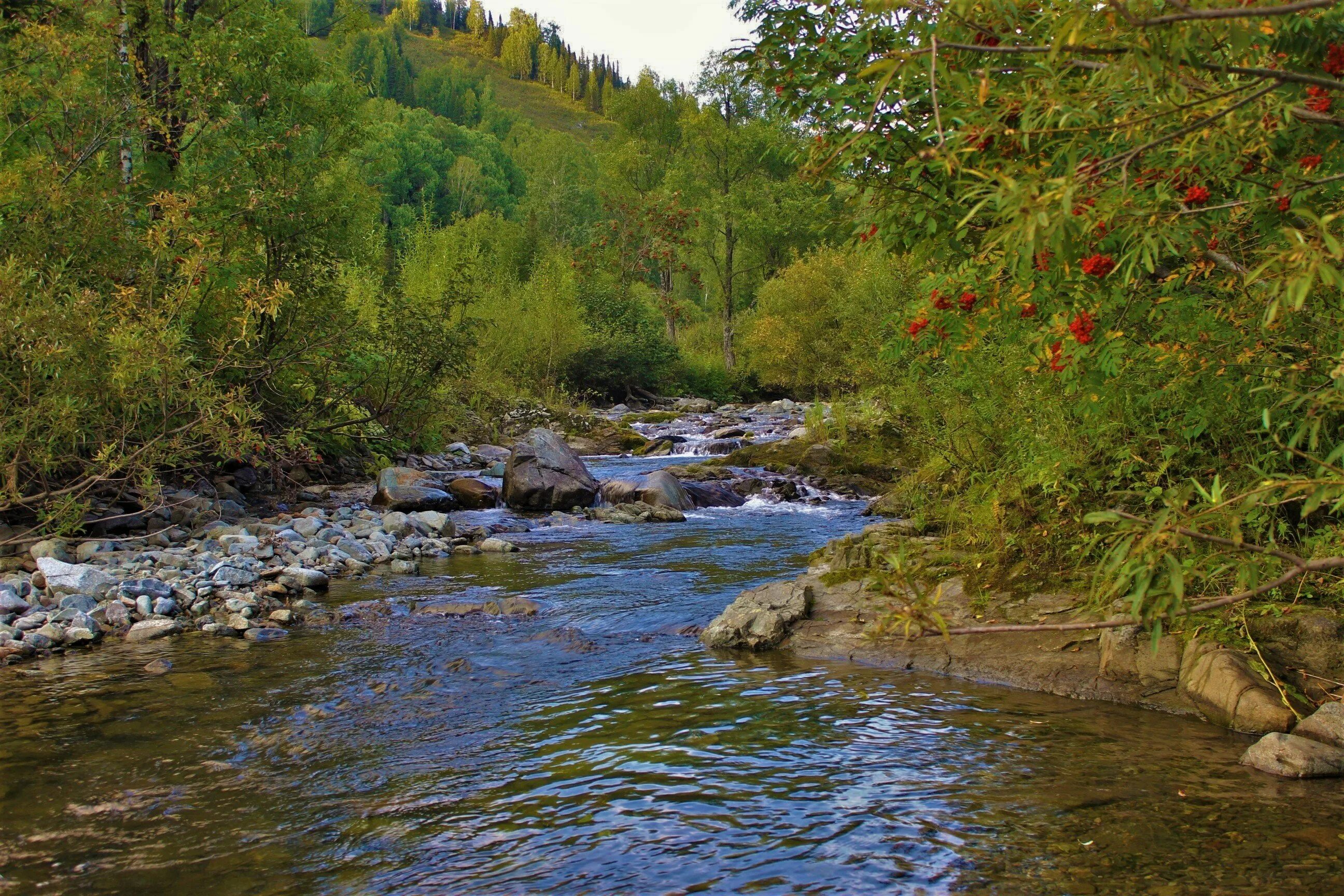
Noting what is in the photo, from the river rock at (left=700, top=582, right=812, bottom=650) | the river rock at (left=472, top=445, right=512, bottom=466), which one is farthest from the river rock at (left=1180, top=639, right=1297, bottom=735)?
the river rock at (left=472, top=445, right=512, bottom=466)

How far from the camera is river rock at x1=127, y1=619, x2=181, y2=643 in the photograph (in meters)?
8.39

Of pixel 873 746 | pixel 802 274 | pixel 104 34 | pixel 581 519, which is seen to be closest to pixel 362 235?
pixel 104 34

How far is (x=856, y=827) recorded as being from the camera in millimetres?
4477

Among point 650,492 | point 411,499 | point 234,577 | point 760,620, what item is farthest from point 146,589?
point 650,492

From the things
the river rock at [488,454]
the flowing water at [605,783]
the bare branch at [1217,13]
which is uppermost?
the bare branch at [1217,13]

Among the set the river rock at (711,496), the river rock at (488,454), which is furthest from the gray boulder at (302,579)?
Result: the river rock at (488,454)

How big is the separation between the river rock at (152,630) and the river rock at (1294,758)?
8.46 metres

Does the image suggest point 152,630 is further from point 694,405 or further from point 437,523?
point 694,405

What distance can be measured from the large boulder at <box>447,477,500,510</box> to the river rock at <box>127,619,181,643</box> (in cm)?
841

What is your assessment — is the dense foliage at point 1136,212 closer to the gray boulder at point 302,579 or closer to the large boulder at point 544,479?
the gray boulder at point 302,579

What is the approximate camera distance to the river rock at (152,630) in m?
8.39

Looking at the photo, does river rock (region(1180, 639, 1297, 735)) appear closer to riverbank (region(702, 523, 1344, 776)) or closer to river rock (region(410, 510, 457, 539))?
riverbank (region(702, 523, 1344, 776))

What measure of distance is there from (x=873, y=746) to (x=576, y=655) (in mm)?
3014

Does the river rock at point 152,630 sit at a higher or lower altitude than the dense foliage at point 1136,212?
lower
